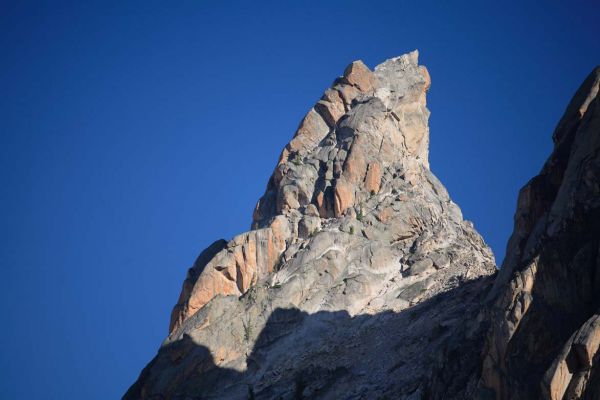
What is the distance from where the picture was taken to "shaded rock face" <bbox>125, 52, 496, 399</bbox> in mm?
55719

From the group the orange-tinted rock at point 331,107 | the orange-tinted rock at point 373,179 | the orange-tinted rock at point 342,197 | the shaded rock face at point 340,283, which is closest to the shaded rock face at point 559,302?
the shaded rock face at point 340,283

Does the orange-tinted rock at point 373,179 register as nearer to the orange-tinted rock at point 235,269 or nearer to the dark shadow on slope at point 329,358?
the orange-tinted rock at point 235,269

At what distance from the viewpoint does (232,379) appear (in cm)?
6125

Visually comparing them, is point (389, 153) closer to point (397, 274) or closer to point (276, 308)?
point (397, 274)

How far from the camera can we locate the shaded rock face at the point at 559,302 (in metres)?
32.0

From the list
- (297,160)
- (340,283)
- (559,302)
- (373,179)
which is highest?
(297,160)

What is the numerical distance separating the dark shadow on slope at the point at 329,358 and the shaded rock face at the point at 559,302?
7.67 meters

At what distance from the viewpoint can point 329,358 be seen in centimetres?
5891

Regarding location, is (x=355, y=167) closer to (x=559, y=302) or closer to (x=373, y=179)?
(x=373, y=179)

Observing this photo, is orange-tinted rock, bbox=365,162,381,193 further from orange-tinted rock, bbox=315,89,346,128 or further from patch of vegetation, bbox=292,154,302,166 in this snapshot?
orange-tinted rock, bbox=315,89,346,128

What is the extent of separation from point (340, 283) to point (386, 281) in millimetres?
4663

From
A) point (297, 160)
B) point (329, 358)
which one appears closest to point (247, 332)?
point (329, 358)

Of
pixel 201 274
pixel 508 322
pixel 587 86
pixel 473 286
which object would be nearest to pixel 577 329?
pixel 508 322

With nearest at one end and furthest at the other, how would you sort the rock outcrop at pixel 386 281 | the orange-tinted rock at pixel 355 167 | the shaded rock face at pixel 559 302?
the shaded rock face at pixel 559 302
the rock outcrop at pixel 386 281
the orange-tinted rock at pixel 355 167
